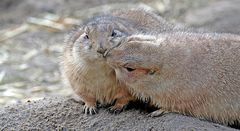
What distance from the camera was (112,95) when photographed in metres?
5.34

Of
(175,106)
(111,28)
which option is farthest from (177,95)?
(111,28)

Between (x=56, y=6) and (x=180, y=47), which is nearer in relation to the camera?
(x=180, y=47)

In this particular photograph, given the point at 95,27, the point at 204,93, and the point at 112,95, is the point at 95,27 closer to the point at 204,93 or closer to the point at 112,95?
the point at 112,95

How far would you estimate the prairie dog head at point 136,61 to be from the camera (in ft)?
15.4

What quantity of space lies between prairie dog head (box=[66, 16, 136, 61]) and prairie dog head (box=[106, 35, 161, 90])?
127mm

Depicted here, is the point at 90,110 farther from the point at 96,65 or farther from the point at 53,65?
the point at 53,65

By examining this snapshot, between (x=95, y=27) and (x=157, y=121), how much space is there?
933mm

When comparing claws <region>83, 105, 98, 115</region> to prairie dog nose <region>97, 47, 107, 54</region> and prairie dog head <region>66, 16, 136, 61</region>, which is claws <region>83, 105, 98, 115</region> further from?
prairie dog nose <region>97, 47, 107, 54</region>

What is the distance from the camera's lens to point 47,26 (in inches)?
470

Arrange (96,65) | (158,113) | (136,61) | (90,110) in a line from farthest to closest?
(90,110) → (96,65) → (158,113) → (136,61)

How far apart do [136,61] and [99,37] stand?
51cm

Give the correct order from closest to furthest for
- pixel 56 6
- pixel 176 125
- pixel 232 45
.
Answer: pixel 176 125, pixel 232 45, pixel 56 6

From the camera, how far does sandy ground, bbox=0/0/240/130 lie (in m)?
5.12

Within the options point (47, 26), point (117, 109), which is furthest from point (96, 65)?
point (47, 26)
